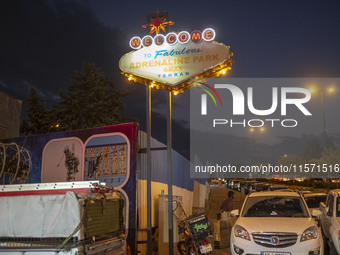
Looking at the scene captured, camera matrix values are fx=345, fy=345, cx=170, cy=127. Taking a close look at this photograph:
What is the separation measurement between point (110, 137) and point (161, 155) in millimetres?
2547

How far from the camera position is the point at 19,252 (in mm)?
4762

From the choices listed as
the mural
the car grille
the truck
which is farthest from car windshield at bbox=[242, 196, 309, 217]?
the truck

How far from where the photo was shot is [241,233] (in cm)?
794

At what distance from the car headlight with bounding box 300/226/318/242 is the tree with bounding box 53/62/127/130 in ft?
85.8

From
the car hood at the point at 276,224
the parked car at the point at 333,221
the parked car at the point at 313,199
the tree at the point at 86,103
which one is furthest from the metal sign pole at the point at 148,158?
the tree at the point at 86,103

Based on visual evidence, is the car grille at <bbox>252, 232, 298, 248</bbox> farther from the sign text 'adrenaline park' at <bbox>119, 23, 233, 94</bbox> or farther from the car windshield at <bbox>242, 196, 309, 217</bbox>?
the sign text 'adrenaline park' at <bbox>119, 23, 233, 94</bbox>

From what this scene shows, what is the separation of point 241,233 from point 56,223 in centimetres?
468

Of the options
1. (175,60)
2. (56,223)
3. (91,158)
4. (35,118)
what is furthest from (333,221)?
(35,118)

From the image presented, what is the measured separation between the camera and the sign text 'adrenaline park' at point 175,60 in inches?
369

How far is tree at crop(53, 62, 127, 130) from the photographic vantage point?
32.3 metres

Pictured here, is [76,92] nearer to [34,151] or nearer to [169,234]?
[34,151]

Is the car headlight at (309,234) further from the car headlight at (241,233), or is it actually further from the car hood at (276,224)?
the car headlight at (241,233)

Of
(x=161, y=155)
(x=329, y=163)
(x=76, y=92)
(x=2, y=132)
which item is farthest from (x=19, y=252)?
(x=329, y=163)

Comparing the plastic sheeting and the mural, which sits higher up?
the mural
